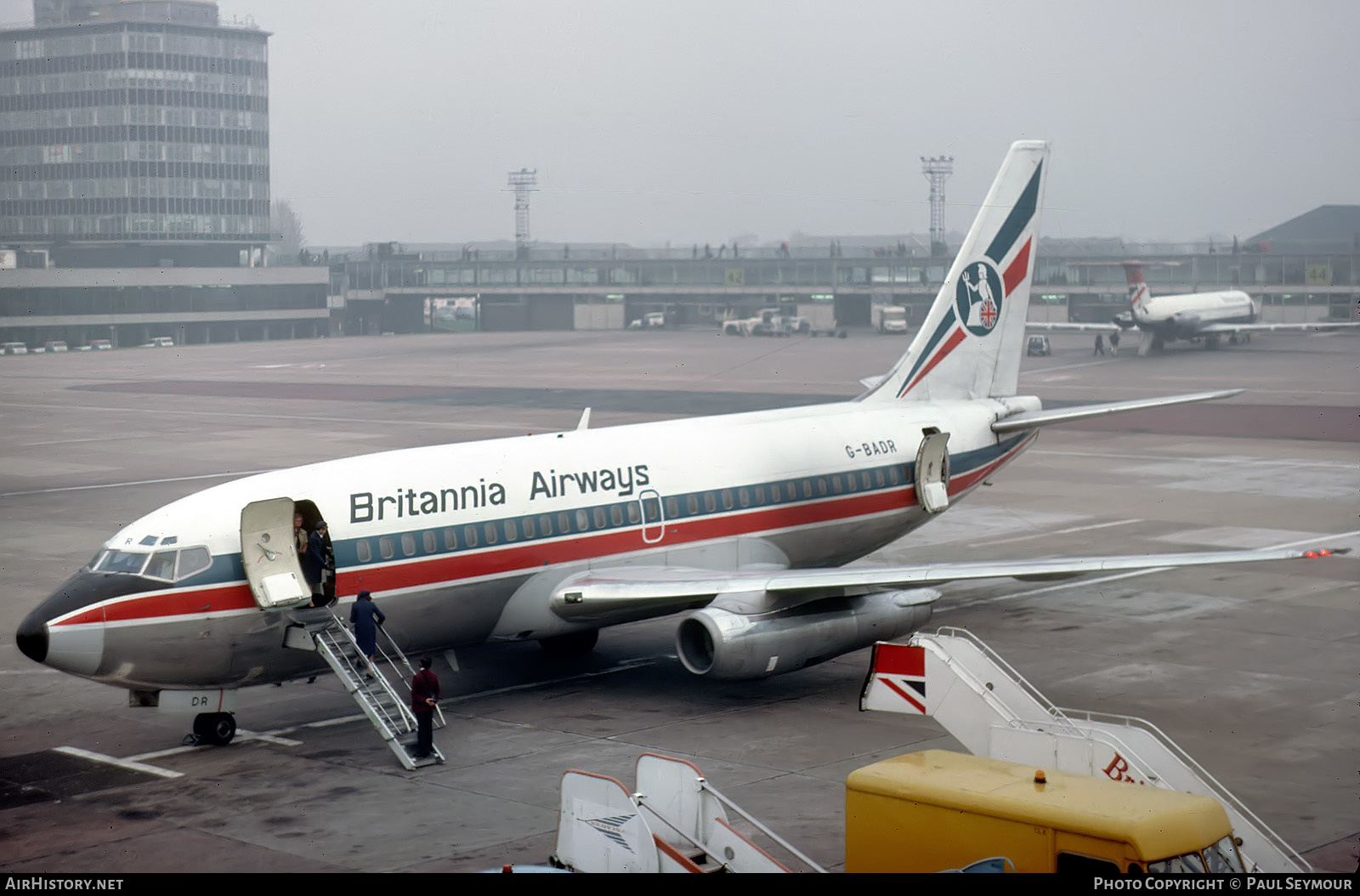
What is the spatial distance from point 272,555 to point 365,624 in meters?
1.91

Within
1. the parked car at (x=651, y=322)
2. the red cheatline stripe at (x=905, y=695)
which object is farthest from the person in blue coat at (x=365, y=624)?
the parked car at (x=651, y=322)

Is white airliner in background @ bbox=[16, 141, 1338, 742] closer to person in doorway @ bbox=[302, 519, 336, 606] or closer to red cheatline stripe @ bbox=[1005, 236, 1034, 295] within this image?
person in doorway @ bbox=[302, 519, 336, 606]

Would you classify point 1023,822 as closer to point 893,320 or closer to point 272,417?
point 272,417

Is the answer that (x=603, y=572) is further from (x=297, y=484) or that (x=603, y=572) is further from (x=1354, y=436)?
(x=1354, y=436)

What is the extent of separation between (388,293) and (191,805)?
166m

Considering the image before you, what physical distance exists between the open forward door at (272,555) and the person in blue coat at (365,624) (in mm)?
806

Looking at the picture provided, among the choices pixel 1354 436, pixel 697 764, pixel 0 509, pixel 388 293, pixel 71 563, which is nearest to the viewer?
pixel 697 764

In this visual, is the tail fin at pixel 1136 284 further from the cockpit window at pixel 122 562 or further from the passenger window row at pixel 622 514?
the cockpit window at pixel 122 562

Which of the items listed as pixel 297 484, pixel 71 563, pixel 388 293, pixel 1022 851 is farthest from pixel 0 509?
pixel 388 293

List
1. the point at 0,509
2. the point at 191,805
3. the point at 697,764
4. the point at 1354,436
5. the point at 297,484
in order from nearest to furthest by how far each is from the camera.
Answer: the point at 191,805 → the point at 697,764 → the point at 297,484 → the point at 0,509 → the point at 1354,436

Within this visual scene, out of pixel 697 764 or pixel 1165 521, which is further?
pixel 1165 521

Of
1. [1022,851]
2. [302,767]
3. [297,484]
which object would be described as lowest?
[302,767]

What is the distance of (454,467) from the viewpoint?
25766 mm

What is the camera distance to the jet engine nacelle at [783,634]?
24312 millimetres
